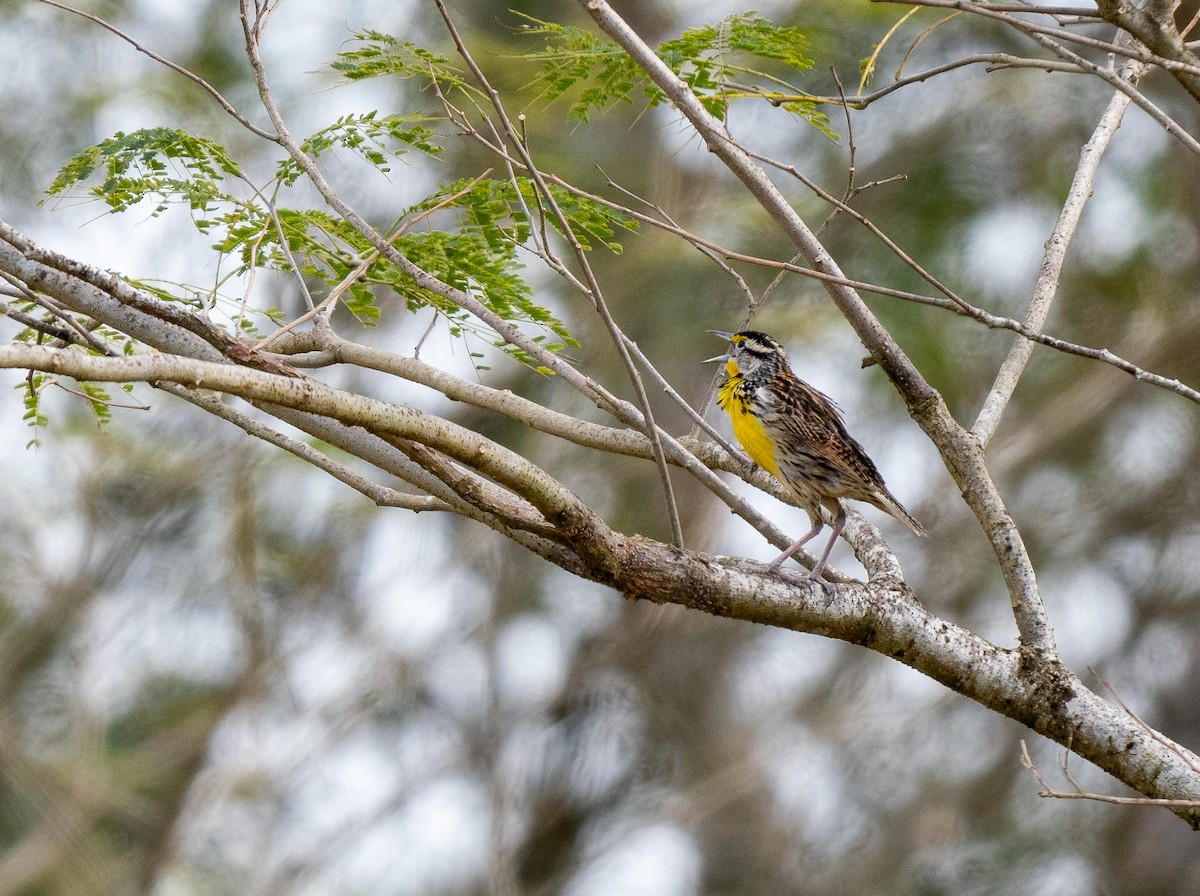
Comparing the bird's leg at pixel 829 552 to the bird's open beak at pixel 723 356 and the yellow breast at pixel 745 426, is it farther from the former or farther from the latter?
the bird's open beak at pixel 723 356

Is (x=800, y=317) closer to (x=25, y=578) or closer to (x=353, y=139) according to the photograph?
(x=25, y=578)

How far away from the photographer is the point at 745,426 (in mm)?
5250

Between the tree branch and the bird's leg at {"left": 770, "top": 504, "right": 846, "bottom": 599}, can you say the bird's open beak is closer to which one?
the bird's leg at {"left": 770, "top": 504, "right": 846, "bottom": 599}

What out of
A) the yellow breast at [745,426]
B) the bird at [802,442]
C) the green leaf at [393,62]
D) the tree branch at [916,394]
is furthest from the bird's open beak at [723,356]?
the green leaf at [393,62]

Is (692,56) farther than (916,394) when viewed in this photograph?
Yes

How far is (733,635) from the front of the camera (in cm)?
1261

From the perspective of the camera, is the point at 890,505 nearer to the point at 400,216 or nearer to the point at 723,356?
the point at 723,356

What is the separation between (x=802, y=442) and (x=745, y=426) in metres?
0.36

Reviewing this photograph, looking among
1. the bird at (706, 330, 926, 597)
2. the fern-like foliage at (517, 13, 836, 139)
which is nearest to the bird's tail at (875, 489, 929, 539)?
the bird at (706, 330, 926, 597)

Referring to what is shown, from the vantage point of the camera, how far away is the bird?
483 cm

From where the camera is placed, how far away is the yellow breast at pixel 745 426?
16.6 feet

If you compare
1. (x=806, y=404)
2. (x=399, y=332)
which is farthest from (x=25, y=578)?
(x=806, y=404)

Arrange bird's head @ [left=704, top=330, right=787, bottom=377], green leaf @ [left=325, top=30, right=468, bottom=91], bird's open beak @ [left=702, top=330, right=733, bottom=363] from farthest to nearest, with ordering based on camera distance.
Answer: bird's head @ [left=704, top=330, right=787, bottom=377], bird's open beak @ [left=702, top=330, right=733, bottom=363], green leaf @ [left=325, top=30, right=468, bottom=91]

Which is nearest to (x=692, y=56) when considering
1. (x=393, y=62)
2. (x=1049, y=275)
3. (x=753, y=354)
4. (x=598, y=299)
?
(x=393, y=62)
